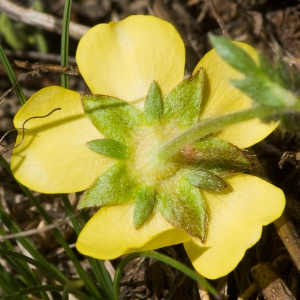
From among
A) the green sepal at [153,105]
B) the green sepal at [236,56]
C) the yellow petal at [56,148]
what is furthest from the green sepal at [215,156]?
the green sepal at [236,56]

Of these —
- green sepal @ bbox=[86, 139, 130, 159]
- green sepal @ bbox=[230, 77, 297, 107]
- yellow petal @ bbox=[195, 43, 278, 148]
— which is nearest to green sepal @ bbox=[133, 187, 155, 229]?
green sepal @ bbox=[86, 139, 130, 159]

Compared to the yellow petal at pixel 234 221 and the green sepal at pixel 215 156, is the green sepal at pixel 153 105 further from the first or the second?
the yellow petal at pixel 234 221

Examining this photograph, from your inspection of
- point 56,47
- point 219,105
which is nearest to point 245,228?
point 219,105

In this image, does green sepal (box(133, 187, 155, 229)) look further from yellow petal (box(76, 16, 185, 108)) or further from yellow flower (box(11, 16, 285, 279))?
yellow petal (box(76, 16, 185, 108))

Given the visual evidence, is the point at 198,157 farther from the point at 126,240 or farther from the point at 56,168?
the point at 56,168

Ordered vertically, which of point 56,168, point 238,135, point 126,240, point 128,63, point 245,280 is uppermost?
point 128,63

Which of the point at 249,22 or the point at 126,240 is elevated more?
the point at 249,22
